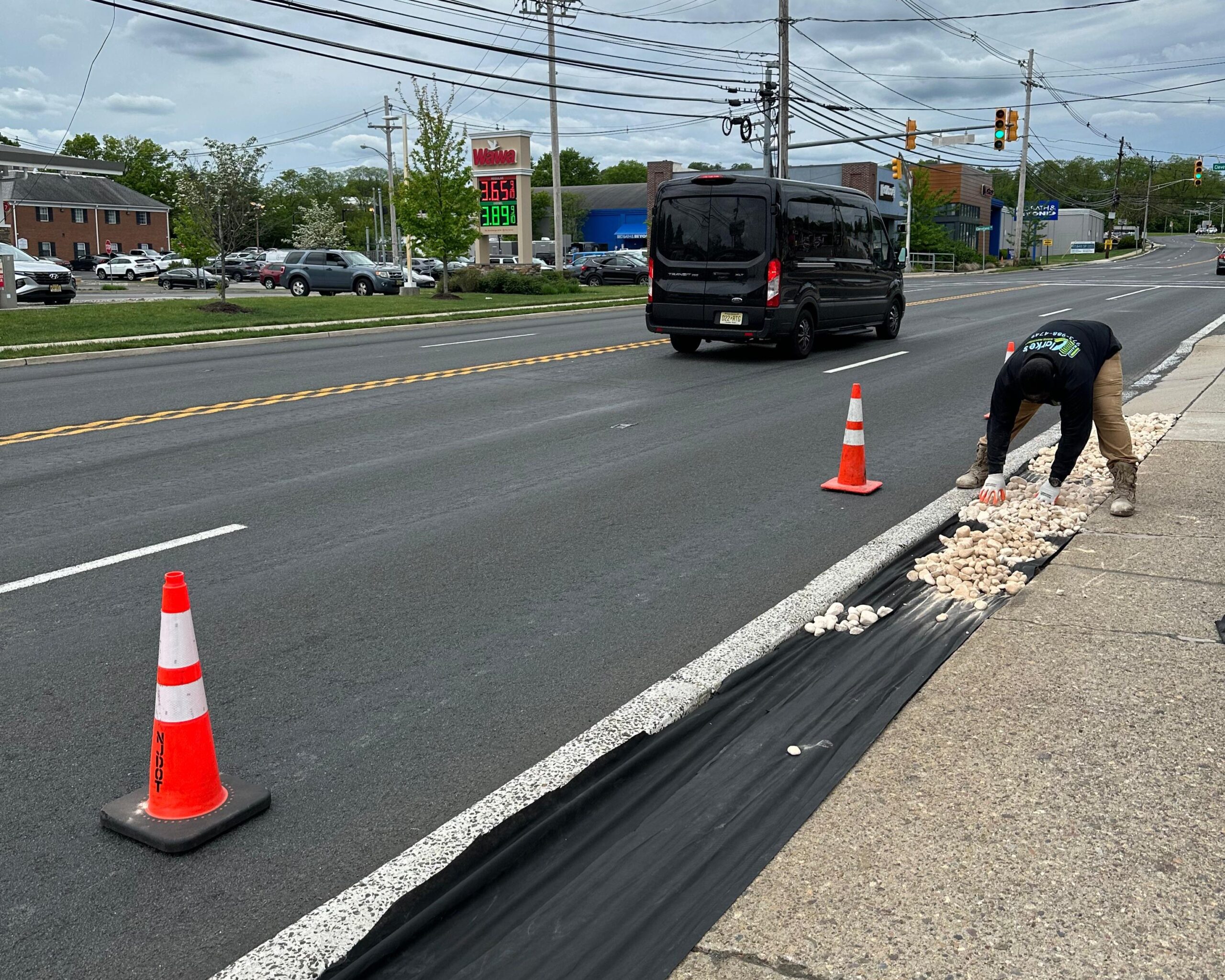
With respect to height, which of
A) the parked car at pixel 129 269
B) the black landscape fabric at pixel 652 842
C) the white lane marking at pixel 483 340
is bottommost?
the black landscape fabric at pixel 652 842

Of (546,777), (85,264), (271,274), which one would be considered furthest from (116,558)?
(85,264)

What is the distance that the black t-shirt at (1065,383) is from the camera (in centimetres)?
635

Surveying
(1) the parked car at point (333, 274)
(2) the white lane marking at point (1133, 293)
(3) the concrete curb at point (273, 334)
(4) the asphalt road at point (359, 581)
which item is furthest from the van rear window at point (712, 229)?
(1) the parked car at point (333, 274)

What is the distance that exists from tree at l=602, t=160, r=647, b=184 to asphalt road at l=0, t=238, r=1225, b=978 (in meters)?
140

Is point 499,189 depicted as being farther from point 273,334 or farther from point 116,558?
point 116,558

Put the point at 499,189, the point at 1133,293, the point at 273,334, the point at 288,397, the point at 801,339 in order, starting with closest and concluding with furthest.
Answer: the point at 288,397
the point at 801,339
the point at 273,334
the point at 1133,293
the point at 499,189

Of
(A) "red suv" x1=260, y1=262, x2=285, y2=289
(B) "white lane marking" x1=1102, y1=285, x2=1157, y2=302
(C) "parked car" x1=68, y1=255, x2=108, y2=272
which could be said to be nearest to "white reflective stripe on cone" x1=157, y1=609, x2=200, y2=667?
(B) "white lane marking" x1=1102, y1=285, x2=1157, y2=302

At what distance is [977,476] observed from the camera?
24.9 feet

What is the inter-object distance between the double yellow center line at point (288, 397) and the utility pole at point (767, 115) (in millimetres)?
26133

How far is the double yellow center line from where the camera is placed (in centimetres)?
1010

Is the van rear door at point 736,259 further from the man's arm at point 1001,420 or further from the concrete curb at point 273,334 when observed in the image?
the concrete curb at point 273,334

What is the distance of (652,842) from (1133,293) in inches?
1466

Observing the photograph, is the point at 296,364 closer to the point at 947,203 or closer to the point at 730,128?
the point at 730,128

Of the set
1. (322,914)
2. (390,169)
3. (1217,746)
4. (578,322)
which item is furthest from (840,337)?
(390,169)
